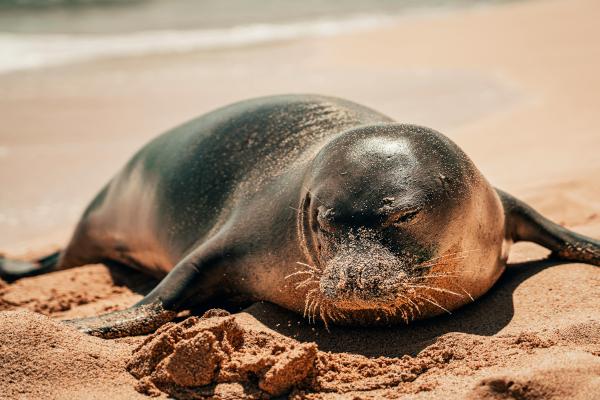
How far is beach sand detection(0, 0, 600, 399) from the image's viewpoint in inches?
117

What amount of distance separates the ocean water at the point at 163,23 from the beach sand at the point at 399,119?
170cm

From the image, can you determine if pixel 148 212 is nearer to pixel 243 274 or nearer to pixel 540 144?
pixel 243 274

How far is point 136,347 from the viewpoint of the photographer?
3.35 meters

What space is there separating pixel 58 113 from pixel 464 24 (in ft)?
32.4

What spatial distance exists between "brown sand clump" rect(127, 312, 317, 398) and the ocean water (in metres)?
12.5

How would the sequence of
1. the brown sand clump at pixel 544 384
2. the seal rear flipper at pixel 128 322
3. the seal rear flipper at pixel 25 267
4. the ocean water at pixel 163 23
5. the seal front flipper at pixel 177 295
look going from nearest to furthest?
1. the brown sand clump at pixel 544 384
2. the seal rear flipper at pixel 128 322
3. the seal front flipper at pixel 177 295
4. the seal rear flipper at pixel 25 267
5. the ocean water at pixel 163 23

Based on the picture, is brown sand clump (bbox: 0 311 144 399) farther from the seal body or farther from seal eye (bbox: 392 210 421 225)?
seal eye (bbox: 392 210 421 225)

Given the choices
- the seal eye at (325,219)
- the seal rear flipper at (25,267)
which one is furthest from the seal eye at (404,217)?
the seal rear flipper at (25,267)

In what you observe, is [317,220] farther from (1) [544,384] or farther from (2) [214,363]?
(1) [544,384]

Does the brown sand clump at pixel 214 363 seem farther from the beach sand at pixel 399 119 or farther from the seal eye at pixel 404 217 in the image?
the seal eye at pixel 404 217

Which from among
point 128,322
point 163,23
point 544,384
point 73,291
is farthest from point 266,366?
point 163,23

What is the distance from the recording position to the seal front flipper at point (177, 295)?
150 inches

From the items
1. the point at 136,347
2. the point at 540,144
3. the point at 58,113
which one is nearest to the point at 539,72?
the point at 540,144

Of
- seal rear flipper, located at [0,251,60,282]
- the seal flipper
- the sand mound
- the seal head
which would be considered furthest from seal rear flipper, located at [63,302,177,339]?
seal rear flipper, located at [0,251,60,282]
